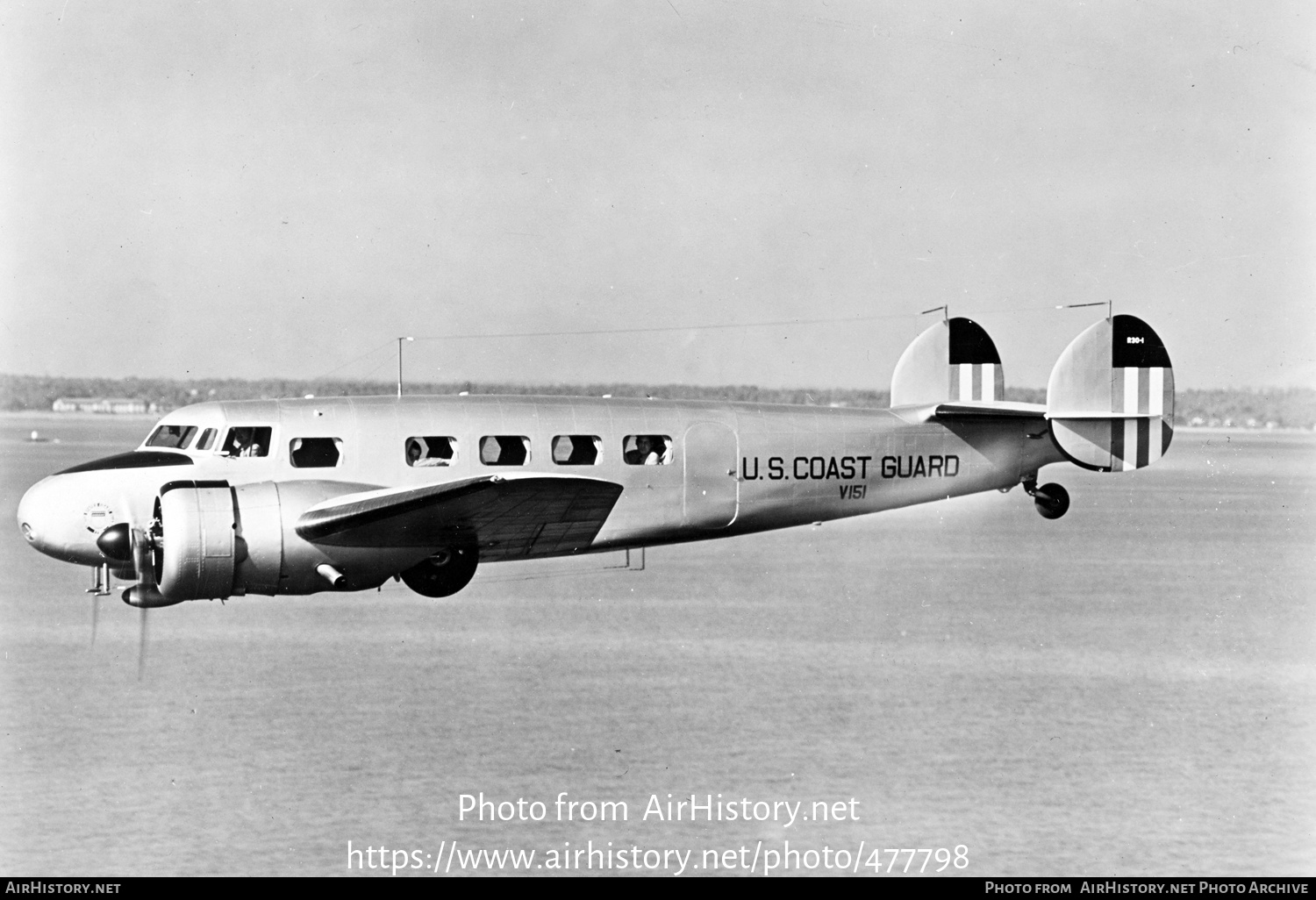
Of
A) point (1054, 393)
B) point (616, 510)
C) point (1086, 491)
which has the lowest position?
point (1086, 491)

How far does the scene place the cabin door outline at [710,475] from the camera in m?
17.1

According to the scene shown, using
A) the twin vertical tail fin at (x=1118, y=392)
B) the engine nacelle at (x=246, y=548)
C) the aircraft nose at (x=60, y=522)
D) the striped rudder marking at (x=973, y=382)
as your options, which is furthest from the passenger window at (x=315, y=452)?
the twin vertical tail fin at (x=1118, y=392)

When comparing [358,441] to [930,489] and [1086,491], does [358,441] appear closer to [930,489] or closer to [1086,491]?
[930,489]

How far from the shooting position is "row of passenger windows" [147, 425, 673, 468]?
15.5 meters

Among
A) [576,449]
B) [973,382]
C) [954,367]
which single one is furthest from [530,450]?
[973,382]

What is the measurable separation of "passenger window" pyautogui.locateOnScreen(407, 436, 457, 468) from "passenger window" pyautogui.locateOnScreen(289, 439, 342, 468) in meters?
0.86

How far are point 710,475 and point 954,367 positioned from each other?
15.7 ft

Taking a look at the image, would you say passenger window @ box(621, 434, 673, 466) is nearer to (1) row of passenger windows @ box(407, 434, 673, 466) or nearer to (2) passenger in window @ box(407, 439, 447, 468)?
(1) row of passenger windows @ box(407, 434, 673, 466)

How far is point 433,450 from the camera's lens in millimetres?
15914
